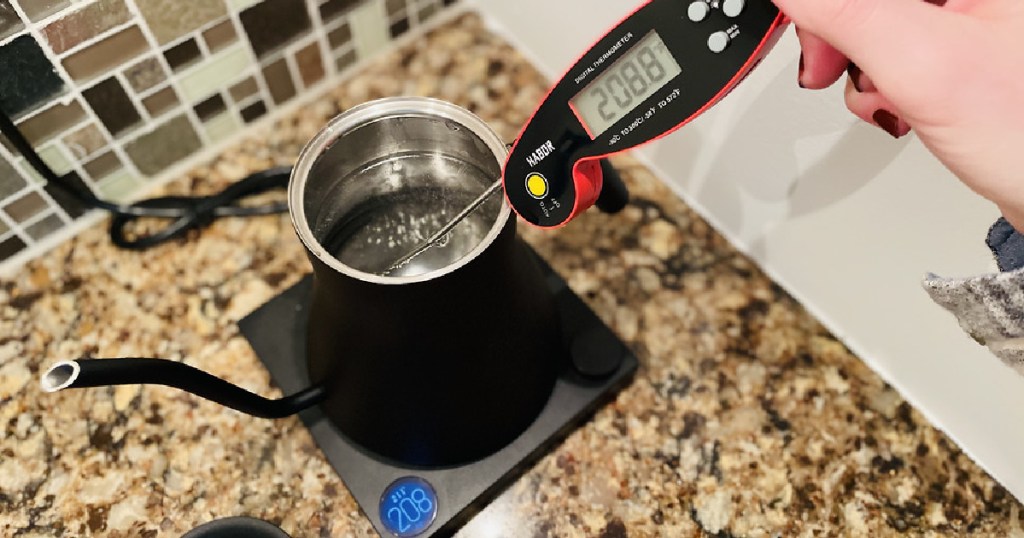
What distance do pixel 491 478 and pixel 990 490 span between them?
14.6 inches

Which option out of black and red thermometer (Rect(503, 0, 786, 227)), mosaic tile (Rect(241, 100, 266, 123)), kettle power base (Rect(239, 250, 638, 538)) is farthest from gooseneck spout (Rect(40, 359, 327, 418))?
mosaic tile (Rect(241, 100, 266, 123))

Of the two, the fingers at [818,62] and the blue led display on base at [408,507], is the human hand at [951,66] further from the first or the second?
the blue led display on base at [408,507]

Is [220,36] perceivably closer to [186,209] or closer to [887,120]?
[186,209]

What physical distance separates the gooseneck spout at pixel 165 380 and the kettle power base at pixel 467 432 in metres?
0.07

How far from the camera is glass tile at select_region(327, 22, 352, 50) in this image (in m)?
0.73

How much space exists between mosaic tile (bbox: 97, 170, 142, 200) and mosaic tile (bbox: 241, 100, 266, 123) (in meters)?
0.11

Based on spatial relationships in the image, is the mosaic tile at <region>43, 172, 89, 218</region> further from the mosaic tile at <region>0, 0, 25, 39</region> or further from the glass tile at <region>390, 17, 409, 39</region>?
the glass tile at <region>390, 17, 409, 39</region>

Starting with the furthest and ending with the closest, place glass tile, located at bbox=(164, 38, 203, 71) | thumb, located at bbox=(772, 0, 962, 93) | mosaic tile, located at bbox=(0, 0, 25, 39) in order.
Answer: glass tile, located at bbox=(164, 38, 203, 71)
mosaic tile, located at bbox=(0, 0, 25, 39)
thumb, located at bbox=(772, 0, 962, 93)

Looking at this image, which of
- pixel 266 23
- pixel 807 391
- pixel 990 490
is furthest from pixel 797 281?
pixel 266 23

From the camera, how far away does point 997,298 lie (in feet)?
1.27

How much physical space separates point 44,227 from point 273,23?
25 centimetres

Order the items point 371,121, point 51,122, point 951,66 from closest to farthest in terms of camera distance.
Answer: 1. point 951,66
2. point 371,121
3. point 51,122

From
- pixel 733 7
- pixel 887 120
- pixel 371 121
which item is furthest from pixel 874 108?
pixel 371 121

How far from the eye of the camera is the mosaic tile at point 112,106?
0.60 metres
